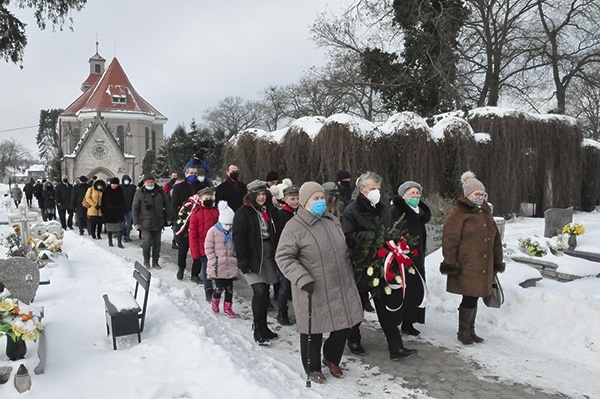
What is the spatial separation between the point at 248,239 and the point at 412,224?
6.41ft

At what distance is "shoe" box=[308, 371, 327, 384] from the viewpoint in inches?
180

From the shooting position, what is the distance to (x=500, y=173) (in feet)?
52.0

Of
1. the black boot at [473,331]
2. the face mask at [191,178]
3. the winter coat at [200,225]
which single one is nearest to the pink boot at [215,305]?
the winter coat at [200,225]

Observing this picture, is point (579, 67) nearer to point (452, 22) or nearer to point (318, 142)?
point (452, 22)

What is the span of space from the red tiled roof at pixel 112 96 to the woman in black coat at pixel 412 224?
5902cm

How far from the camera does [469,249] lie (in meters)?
5.53

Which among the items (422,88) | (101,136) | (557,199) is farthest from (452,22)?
(101,136)

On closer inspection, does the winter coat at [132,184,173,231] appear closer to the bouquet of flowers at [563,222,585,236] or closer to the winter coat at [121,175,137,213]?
the winter coat at [121,175,137,213]

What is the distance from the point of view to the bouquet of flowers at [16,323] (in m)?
4.36

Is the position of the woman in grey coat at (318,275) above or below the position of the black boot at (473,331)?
above

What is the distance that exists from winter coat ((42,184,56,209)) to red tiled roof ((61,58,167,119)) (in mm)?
42919

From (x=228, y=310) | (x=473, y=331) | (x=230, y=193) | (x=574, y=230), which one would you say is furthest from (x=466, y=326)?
(x=574, y=230)

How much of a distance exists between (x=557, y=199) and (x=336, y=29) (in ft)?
46.3

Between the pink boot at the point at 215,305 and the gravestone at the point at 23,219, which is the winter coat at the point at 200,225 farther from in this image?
the gravestone at the point at 23,219
